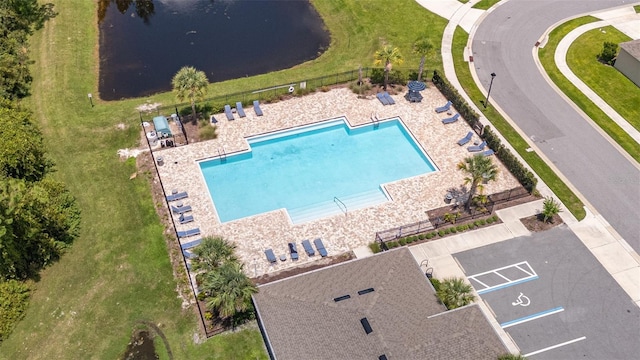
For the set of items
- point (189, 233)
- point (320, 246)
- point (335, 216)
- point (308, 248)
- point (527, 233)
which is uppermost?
point (189, 233)

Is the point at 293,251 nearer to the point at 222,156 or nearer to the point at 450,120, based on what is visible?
the point at 222,156

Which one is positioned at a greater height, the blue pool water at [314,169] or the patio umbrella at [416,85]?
the patio umbrella at [416,85]

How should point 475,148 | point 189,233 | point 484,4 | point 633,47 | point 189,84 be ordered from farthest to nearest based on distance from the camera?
point 484,4
point 633,47
point 475,148
point 189,84
point 189,233

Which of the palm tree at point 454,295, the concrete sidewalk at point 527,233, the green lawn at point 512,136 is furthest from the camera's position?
the green lawn at point 512,136

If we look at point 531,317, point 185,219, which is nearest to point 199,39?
point 185,219

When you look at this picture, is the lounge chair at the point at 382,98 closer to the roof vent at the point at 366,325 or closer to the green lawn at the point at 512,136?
the green lawn at the point at 512,136

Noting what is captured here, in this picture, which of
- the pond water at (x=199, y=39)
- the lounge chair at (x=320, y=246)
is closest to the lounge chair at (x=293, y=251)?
the lounge chair at (x=320, y=246)

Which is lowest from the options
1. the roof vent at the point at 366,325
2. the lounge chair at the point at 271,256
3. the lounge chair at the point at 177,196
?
the roof vent at the point at 366,325
